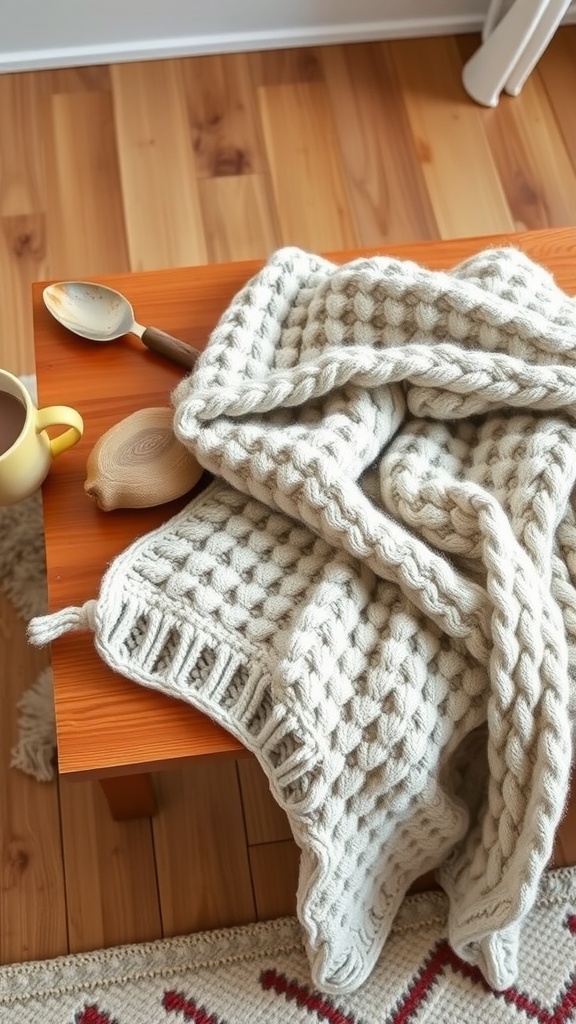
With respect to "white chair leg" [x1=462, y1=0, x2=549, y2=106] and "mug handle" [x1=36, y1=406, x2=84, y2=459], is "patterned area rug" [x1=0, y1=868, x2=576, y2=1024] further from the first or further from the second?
"white chair leg" [x1=462, y1=0, x2=549, y2=106]

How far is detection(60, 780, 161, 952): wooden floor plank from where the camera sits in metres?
0.99

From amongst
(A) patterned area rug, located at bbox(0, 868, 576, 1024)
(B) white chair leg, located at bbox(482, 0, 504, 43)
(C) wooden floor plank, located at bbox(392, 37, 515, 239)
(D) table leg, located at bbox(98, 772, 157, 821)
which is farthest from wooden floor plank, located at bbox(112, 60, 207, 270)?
(A) patterned area rug, located at bbox(0, 868, 576, 1024)

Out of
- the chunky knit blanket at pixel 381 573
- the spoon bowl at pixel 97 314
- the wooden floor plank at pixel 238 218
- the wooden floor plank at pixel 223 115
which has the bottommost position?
the chunky knit blanket at pixel 381 573

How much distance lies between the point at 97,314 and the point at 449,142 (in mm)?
801

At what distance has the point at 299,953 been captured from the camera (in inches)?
37.8

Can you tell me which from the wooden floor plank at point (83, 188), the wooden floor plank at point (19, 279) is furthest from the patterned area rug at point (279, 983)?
the wooden floor plank at point (83, 188)

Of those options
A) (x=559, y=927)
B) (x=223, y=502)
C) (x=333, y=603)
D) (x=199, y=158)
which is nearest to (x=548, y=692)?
(x=333, y=603)

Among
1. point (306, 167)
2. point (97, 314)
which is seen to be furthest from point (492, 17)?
point (97, 314)

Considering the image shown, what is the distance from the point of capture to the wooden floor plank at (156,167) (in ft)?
4.50

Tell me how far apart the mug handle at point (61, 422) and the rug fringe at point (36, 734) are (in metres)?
0.40

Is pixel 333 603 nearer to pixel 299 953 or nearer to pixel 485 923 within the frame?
pixel 485 923

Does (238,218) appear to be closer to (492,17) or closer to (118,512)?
(492,17)

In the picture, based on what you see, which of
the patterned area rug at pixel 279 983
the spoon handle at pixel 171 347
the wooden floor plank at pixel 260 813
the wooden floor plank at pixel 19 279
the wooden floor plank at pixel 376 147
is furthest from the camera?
the wooden floor plank at pixel 376 147

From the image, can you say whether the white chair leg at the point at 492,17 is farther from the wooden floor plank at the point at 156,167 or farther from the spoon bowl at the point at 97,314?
the spoon bowl at the point at 97,314
